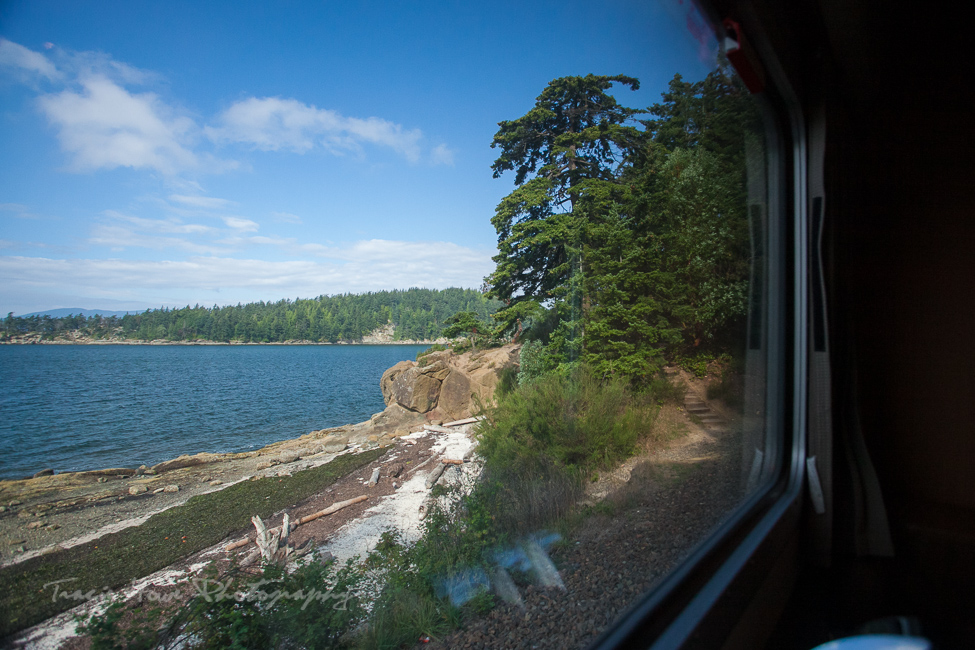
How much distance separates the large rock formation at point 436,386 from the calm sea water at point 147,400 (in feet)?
16.2

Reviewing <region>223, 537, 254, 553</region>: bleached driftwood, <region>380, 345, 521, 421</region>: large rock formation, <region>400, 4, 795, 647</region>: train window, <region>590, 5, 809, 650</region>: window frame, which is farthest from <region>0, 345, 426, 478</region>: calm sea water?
<region>380, 345, 521, 421</region>: large rock formation

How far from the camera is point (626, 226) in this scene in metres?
3.86

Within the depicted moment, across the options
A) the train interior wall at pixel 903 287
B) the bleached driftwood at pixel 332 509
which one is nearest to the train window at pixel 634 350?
the train interior wall at pixel 903 287

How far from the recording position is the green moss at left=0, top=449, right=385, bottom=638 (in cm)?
77

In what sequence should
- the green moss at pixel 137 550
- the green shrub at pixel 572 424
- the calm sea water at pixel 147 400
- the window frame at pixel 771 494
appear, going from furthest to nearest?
the green shrub at pixel 572 424, the calm sea water at pixel 147 400, the window frame at pixel 771 494, the green moss at pixel 137 550

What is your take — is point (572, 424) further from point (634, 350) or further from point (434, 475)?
point (434, 475)

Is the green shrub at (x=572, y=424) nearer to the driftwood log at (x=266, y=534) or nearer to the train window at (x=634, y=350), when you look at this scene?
the train window at (x=634, y=350)

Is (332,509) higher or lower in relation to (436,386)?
higher

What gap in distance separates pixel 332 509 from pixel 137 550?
134cm

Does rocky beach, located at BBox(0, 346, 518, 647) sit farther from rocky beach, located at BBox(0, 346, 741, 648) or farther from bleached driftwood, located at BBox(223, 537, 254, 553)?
bleached driftwood, located at BBox(223, 537, 254, 553)

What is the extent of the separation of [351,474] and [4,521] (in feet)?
8.35

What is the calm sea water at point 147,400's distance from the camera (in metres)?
1.37

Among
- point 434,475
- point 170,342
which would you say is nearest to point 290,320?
point 170,342

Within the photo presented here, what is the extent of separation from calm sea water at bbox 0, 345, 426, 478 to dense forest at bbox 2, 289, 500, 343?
0.16 m
